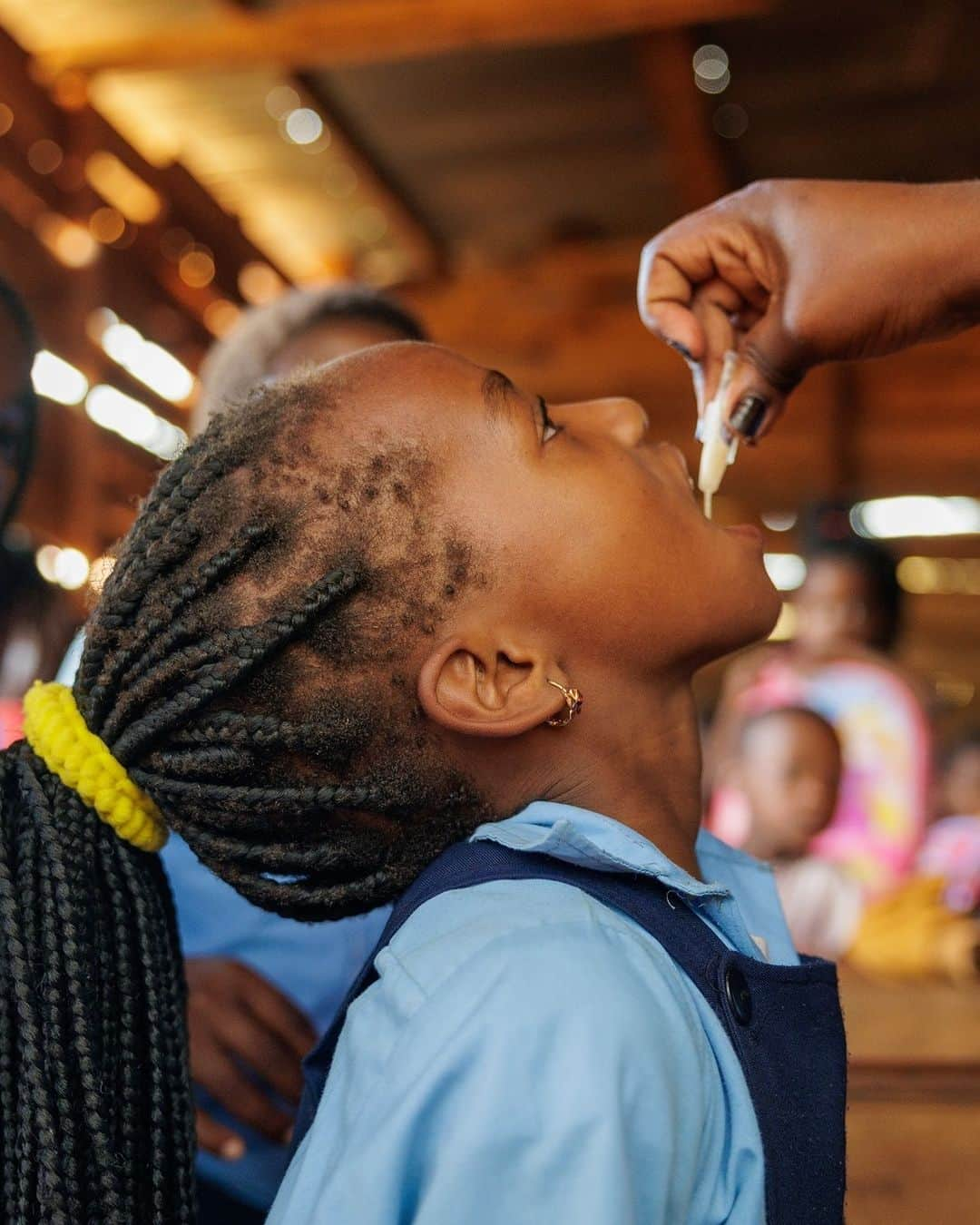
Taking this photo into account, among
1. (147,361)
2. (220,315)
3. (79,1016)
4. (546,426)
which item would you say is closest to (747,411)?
(546,426)

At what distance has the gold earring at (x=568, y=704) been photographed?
94 cm

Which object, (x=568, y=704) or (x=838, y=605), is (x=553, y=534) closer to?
(x=568, y=704)

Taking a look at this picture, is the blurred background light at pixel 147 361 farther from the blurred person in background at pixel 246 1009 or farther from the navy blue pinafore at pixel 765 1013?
the navy blue pinafore at pixel 765 1013

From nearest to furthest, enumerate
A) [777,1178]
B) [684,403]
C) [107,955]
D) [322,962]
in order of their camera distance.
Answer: [777,1178] → [107,955] → [322,962] → [684,403]

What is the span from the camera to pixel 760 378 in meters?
1.03

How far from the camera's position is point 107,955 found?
889mm

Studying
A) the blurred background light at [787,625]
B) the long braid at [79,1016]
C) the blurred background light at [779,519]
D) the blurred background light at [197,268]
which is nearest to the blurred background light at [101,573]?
the long braid at [79,1016]

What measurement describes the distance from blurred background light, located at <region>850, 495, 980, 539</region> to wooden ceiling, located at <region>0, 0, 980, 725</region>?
1.26 metres

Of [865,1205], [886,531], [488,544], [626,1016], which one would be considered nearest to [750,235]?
[488,544]

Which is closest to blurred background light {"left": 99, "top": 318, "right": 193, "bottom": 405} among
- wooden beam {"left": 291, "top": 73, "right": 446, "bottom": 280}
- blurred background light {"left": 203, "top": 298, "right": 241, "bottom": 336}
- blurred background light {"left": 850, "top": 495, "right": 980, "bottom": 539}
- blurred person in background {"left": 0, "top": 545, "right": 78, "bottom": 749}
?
blurred background light {"left": 203, "top": 298, "right": 241, "bottom": 336}

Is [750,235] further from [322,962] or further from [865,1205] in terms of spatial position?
[865,1205]

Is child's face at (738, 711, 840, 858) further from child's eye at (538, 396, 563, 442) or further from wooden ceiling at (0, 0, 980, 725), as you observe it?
wooden ceiling at (0, 0, 980, 725)

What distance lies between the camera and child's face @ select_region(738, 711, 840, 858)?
2.42 meters

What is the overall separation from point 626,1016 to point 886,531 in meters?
6.76
